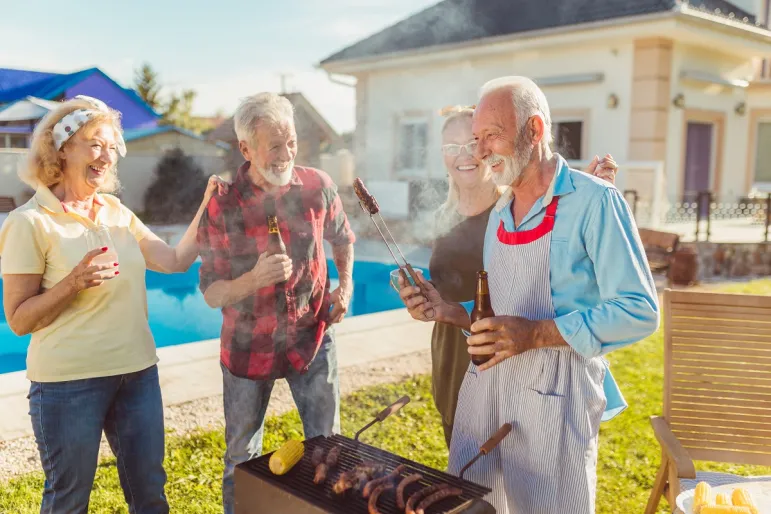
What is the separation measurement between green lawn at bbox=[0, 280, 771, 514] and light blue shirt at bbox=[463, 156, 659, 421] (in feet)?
6.06

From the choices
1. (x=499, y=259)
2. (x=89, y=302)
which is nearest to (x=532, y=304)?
(x=499, y=259)

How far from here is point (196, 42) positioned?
11.1 feet

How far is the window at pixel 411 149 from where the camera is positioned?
7816mm

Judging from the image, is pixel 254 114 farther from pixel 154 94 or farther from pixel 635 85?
pixel 635 85

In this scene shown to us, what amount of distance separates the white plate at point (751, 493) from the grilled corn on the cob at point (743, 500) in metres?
0.07

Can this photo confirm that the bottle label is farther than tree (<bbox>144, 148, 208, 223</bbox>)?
No

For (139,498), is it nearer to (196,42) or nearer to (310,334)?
(310,334)

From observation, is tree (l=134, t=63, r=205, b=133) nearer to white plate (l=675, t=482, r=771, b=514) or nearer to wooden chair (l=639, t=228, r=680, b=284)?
white plate (l=675, t=482, r=771, b=514)

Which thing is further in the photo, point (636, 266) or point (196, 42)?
point (196, 42)

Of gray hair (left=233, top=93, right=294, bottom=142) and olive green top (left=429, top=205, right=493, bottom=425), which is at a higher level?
gray hair (left=233, top=93, right=294, bottom=142)

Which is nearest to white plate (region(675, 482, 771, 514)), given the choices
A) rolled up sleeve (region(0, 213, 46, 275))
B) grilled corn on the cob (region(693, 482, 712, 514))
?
grilled corn on the cob (region(693, 482, 712, 514))

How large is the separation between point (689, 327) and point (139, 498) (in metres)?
2.51

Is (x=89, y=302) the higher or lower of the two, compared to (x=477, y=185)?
lower

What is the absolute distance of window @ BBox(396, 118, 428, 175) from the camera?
782 cm
